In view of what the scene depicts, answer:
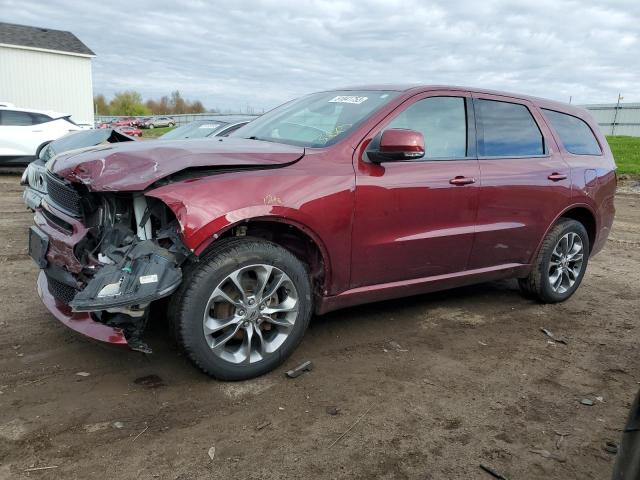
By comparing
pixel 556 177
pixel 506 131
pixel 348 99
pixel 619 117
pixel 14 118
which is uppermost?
pixel 619 117

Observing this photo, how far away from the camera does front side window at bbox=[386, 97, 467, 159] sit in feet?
12.8

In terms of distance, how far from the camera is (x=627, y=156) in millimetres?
17062

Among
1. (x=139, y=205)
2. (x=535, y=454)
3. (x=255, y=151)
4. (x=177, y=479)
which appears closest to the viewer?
(x=177, y=479)

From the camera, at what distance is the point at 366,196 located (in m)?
3.52

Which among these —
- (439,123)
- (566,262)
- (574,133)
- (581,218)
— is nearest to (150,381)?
(439,123)

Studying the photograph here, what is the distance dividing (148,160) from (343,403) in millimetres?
1742

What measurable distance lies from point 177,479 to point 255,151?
1.86m

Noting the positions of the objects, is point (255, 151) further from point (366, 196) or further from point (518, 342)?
point (518, 342)

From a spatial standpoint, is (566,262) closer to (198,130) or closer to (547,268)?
(547,268)

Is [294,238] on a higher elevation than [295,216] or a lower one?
lower

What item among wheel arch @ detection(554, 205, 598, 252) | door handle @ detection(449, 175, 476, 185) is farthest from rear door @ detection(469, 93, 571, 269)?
wheel arch @ detection(554, 205, 598, 252)

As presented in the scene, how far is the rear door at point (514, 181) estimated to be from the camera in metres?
4.25

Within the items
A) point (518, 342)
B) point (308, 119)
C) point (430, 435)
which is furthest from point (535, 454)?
point (308, 119)

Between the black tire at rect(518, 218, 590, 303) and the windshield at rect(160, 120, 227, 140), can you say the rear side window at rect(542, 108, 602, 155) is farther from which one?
the windshield at rect(160, 120, 227, 140)
